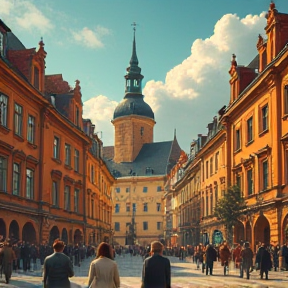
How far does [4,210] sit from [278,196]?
1425 centimetres

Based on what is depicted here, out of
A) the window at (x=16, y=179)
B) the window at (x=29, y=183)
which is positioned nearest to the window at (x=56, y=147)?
the window at (x=29, y=183)

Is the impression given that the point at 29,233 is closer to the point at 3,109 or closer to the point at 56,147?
the point at 56,147

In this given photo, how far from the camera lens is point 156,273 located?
9.45m

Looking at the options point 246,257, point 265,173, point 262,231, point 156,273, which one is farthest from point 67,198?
point 156,273

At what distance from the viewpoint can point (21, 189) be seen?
112 feet

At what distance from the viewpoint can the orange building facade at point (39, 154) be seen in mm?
32125

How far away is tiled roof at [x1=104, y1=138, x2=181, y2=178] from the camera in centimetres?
12138

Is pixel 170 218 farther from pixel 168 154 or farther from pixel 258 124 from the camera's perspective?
pixel 258 124

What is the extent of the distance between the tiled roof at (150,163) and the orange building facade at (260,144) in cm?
6906

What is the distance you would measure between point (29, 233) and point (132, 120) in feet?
274

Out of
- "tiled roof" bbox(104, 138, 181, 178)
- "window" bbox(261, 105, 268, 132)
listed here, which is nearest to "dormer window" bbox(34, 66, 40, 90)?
"window" bbox(261, 105, 268, 132)

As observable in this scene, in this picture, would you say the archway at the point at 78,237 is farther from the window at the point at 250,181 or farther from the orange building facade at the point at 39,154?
the window at the point at 250,181

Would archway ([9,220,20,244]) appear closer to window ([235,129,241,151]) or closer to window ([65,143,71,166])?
window ([65,143,71,166])

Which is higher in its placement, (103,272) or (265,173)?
(265,173)
